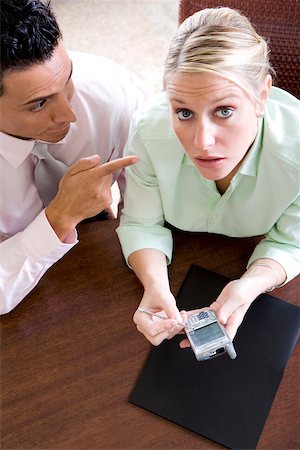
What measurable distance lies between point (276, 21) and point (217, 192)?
0.44 m

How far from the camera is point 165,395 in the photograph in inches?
35.8

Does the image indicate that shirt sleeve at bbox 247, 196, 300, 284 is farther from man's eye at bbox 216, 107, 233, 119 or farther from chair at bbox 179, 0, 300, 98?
chair at bbox 179, 0, 300, 98

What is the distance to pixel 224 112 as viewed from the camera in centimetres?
87

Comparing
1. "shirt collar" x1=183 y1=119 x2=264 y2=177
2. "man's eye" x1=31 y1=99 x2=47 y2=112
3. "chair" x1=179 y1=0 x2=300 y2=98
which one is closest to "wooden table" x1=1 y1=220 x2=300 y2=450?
"shirt collar" x1=183 y1=119 x2=264 y2=177

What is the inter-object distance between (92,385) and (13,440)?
0.16m

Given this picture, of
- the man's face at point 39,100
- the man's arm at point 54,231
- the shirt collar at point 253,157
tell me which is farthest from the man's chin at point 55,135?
the shirt collar at point 253,157

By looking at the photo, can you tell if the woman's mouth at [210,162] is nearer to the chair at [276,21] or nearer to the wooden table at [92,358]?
the wooden table at [92,358]

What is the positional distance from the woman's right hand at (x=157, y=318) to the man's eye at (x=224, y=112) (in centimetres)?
34

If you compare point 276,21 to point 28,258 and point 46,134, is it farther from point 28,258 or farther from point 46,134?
point 28,258

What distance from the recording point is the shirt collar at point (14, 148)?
1083 millimetres

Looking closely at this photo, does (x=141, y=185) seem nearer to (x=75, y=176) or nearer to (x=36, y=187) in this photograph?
(x=75, y=176)

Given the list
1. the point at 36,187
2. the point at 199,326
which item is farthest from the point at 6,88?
the point at 199,326

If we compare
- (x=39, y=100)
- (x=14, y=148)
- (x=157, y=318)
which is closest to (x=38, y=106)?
(x=39, y=100)

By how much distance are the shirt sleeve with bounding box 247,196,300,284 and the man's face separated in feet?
1.53
